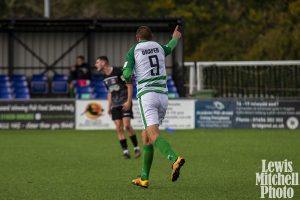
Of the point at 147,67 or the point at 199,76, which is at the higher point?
the point at 199,76

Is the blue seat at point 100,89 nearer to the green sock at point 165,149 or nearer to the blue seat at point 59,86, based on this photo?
the blue seat at point 59,86

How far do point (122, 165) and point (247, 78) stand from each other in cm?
1756

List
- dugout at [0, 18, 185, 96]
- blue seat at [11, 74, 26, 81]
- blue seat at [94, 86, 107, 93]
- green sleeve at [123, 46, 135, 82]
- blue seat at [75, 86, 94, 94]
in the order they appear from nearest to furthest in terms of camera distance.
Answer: green sleeve at [123, 46, 135, 82] → blue seat at [75, 86, 94, 94] → blue seat at [94, 86, 107, 93] → blue seat at [11, 74, 26, 81] → dugout at [0, 18, 185, 96]

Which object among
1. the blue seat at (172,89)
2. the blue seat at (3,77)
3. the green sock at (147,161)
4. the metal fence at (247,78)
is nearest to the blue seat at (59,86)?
the blue seat at (3,77)

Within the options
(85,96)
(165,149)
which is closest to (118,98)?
(165,149)

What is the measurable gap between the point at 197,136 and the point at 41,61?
1013cm

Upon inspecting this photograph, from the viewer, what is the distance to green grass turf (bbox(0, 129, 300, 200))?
11938 millimetres

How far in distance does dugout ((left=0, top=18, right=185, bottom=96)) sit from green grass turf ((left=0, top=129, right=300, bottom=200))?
695 centimetres

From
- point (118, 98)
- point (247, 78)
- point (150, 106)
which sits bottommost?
point (150, 106)

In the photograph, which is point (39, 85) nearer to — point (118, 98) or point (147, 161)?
point (118, 98)

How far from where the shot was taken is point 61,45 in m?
33.6

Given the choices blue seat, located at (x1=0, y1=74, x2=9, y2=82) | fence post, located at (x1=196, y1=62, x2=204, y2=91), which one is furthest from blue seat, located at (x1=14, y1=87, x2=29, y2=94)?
fence post, located at (x1=196, y1=62, x2=204, y2=91)

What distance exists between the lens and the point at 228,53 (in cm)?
4784

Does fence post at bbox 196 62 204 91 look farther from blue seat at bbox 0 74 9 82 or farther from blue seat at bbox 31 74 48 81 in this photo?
blue seat at bbox 0 74 9 82
